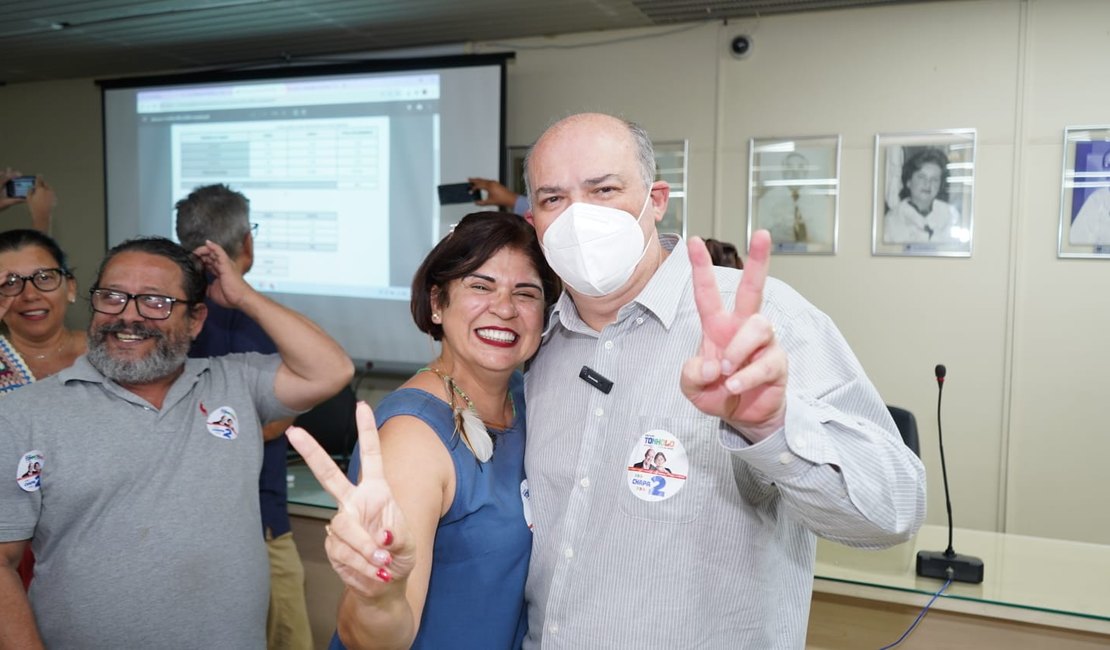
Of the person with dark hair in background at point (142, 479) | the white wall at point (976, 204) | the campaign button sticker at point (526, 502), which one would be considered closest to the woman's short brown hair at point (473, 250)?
the campaign button sticker at point (526, 502)

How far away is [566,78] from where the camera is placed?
15.0ft

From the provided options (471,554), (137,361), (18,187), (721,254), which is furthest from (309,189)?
(471,554)

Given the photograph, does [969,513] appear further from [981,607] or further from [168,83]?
[168,83]

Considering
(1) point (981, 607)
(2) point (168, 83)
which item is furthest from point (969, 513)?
(2) point (168, 83)

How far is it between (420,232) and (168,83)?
1.93 m

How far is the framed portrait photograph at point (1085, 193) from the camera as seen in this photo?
3.60 metres

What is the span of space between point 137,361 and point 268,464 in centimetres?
74

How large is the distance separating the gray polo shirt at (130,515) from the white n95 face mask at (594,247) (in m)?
1.07

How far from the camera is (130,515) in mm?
1880

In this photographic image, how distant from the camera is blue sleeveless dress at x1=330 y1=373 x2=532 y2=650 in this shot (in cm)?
146

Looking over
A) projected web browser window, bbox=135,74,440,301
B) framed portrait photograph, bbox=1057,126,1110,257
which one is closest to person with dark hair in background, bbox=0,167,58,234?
projected web browser window, bbox=135,74,440,301

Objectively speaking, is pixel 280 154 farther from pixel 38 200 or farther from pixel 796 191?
pixel 796 191

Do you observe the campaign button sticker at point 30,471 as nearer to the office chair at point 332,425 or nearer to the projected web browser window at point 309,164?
the office chair at point 332,425

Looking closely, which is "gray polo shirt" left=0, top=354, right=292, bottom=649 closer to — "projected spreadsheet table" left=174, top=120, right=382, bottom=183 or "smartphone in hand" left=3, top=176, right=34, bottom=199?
"smartphone in hand" left=3, top=176, right=34, bottom=199
